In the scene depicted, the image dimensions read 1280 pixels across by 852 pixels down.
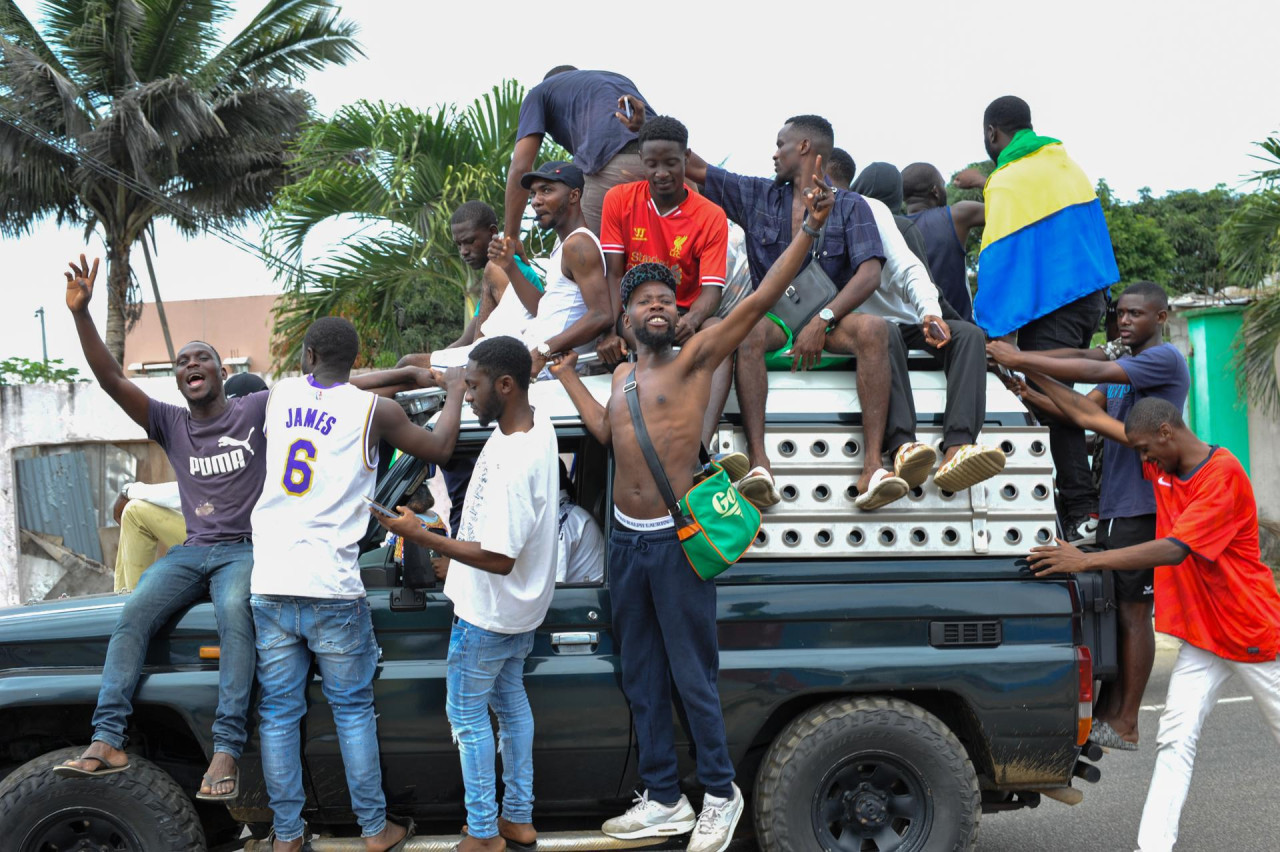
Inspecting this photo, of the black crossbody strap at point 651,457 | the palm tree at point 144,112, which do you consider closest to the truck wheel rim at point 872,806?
the black crossbody strap at point 651,457

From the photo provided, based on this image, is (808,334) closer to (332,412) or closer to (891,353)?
(891,353)

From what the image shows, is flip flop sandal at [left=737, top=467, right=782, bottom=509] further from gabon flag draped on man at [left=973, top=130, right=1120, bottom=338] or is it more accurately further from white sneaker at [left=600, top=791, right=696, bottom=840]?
gabon flag draped on man at [left=973, top=130, right=1120, bottom=338]

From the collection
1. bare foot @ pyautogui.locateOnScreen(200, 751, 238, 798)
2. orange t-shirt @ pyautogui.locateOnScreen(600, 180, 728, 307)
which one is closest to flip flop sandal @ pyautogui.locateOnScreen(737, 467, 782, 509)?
orange t-shirt @ pyautogui.locateOnScreen(600, 180, 728, 307)

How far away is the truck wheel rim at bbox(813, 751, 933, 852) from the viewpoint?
4301 mm

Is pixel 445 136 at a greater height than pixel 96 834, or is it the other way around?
pixel 445 136

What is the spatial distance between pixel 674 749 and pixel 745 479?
1007 mm

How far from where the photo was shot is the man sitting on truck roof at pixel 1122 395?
4723mm

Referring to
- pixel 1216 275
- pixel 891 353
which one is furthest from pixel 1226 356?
pixel 891 353

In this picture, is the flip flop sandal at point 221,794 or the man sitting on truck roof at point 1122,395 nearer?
the flip flop sandal at point 221,794

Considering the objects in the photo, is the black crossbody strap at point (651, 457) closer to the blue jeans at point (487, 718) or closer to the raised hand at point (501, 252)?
the blue jeans at point (487, 718)

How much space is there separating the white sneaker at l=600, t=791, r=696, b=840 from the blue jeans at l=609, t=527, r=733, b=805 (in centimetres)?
4

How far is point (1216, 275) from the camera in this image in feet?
75.5

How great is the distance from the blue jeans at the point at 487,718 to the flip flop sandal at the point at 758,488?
37.1 inches

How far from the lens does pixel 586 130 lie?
233 inches
